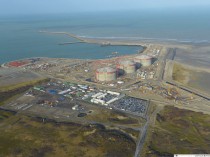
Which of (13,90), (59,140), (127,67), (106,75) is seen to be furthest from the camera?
(127,67)

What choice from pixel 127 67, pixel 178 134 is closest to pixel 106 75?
pixel 127 67

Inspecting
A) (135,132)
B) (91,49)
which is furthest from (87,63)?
(135,132)

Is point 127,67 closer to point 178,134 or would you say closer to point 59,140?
point 178,134

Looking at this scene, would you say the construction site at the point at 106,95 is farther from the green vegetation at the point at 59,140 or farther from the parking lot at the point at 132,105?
the green vegetation at the point at 59,140

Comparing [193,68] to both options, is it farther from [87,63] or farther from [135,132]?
[135,132]

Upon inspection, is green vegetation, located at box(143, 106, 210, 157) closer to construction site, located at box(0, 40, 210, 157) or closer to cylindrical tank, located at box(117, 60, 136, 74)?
construction site, located at box(0, 40, 210, 157)

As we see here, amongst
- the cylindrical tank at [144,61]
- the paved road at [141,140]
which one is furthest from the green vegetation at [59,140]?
the cylindrical tank at [144,61]
